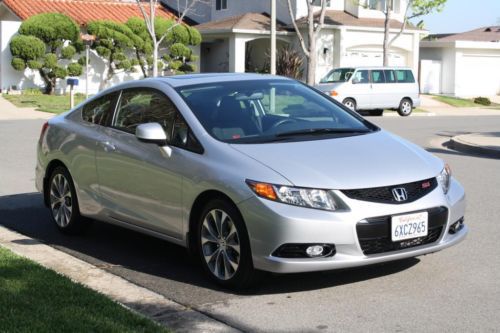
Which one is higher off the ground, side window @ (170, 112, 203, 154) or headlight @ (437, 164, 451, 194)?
side window @ (170, 112, 203, 154)

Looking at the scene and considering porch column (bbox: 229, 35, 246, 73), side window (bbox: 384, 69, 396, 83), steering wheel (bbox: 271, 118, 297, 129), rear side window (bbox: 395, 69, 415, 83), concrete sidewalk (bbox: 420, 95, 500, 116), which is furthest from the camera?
porch column (bbox: 229, 35, 246, 73)

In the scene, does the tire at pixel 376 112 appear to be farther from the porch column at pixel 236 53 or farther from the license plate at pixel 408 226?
the license plate at pixel 408 226

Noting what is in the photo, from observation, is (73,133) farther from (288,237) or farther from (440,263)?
(440,263)

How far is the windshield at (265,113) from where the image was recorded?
6215 millimetres

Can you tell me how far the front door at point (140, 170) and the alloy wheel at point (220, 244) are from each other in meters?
0.33

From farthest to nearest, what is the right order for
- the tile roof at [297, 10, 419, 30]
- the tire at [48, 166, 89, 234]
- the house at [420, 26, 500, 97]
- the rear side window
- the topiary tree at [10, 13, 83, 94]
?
the house at [420, 26, 500, 97] → the tile roof at [297, 10, 419, 30] → the topiary tree at [10, 13, 83, 94] → the rear side window → the tire at [48, 166, 89, 234]

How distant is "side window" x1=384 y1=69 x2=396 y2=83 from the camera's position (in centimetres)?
2934

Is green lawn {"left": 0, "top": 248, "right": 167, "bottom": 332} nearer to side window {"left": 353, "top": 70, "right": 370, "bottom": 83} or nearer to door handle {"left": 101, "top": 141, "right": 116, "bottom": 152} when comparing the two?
door handle {"left": 101, "top": 141, "right": 116, "bottom": 152}

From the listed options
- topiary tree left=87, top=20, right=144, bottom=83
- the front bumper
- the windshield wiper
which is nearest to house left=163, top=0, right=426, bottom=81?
topiary tree left=87, top=20, right=144, bottom=83

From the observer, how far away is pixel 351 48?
38750 millimetres

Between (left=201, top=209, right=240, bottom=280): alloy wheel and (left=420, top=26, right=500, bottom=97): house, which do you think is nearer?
(left=201, top=209, right=240, bottom=280): alloy wheel

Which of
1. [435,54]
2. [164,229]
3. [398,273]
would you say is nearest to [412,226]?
[398,273]

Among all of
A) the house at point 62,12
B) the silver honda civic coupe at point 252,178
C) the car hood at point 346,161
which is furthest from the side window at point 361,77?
the car hood at point 346,161

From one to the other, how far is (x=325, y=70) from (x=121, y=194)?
3225 cm
